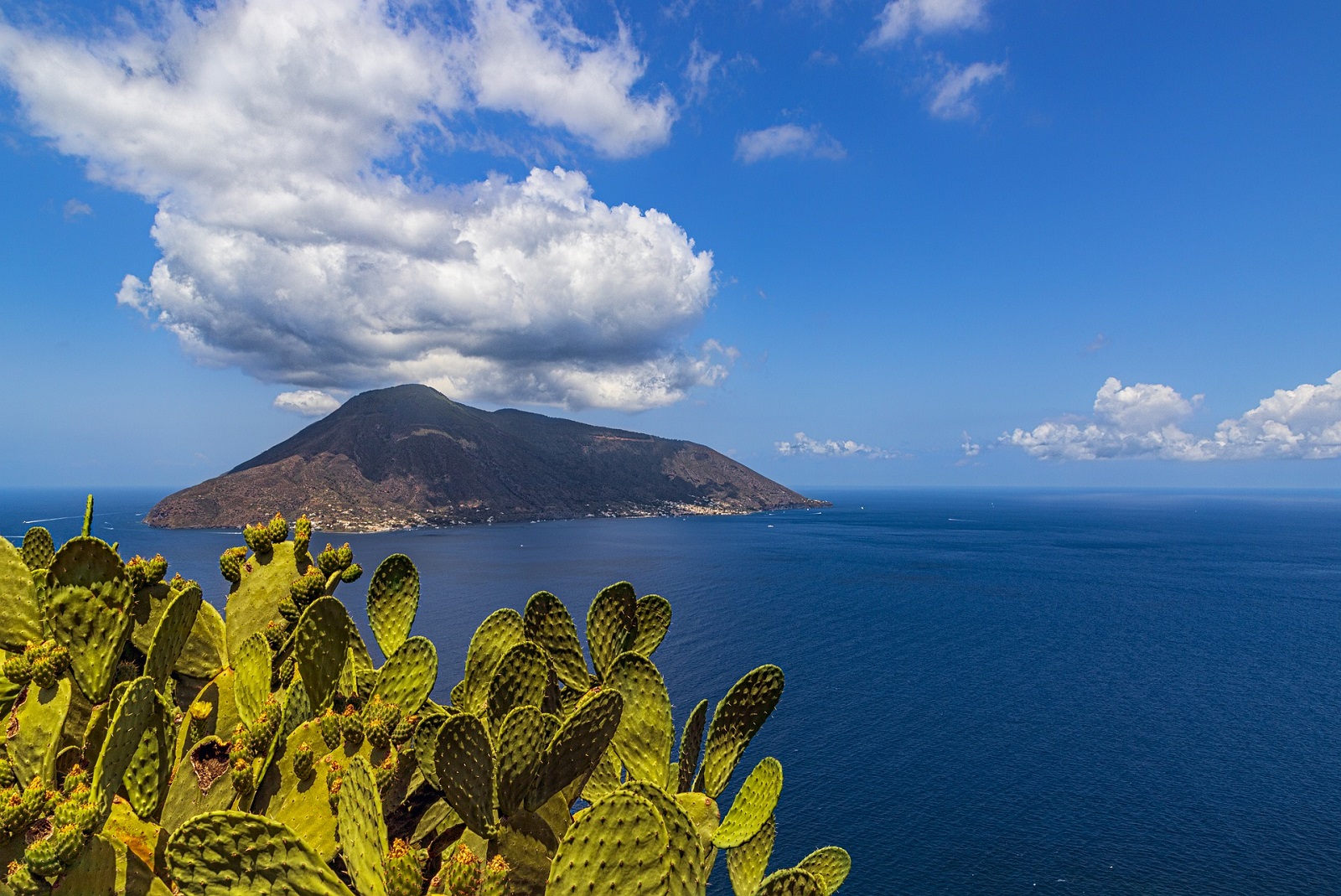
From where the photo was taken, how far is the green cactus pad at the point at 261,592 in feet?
24.0

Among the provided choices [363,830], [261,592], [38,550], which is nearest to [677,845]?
[363,830]

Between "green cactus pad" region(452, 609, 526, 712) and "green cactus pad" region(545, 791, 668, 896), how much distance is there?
10.8 ft

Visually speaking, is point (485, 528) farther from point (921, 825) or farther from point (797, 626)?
A: point (921, 825)

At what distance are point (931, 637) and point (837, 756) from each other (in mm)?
29755

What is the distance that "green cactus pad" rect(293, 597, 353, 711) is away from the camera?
19.2ft

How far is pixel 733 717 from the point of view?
6789 millimetres

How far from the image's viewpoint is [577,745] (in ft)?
15.4

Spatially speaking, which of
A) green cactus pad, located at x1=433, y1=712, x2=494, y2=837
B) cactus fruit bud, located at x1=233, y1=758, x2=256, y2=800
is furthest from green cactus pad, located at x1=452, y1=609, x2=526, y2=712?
green cactus pad, located at x1=433, y1=712, x2=494, y2=837

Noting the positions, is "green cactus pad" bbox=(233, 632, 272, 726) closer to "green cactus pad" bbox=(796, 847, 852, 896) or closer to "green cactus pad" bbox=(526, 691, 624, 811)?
"green cactus pad" bbox=(526, 691, 624, 811)

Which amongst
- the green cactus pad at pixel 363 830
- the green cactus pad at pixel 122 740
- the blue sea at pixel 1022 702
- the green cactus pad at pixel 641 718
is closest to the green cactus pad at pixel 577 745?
the green cactus pad at pixel 363 830

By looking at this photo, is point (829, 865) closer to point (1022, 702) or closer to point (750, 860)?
point (750, 860)

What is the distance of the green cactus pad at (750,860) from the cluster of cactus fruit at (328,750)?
0.8 inches

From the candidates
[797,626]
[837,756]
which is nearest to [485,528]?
[797,626]

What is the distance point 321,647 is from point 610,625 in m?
2.82
